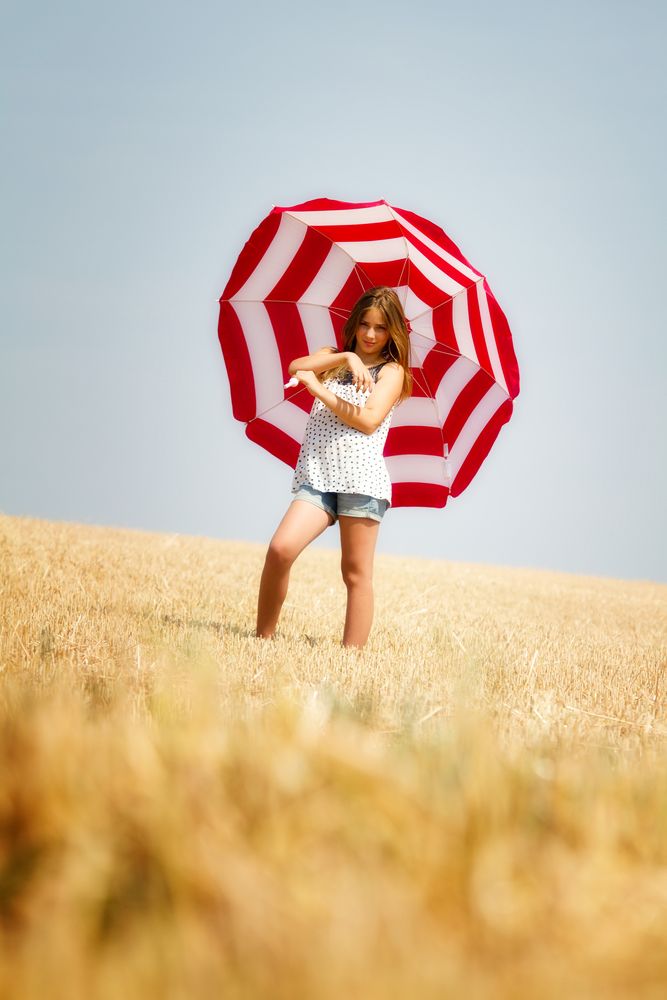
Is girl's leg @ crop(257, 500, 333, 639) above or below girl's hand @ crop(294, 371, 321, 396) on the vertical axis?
below


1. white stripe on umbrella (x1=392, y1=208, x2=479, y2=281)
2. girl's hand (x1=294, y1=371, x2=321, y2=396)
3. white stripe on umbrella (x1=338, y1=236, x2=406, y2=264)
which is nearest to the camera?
girl's hand (x1=294, y1=371, x2=321, y2=396)

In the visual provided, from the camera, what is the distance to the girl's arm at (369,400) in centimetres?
453

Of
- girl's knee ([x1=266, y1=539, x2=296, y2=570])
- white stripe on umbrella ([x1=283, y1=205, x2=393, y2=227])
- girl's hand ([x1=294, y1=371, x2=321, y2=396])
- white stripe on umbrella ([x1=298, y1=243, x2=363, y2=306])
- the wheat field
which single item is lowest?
the wheat field

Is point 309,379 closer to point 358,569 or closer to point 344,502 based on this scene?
point 344,502

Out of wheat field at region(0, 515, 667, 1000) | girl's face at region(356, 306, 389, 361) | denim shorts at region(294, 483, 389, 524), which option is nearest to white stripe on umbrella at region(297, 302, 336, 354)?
girl's face at region(356, 306, 389, 361)

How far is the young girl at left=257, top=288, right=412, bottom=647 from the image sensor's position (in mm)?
4695

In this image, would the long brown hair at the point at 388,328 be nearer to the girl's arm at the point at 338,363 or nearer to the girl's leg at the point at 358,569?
the girl's arm at the point at 338,363

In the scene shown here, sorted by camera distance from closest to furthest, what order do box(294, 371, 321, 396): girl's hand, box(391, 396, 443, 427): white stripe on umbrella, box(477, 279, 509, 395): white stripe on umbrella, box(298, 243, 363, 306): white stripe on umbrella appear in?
box(294, 371, 321, 396): girl's hand < box(298, 243, 363, 306): white stripe on umbrella < box(477, 279, 509, 395): white stripe on umbrella < box(391, 396, 443, 427): white stripe on umbrella

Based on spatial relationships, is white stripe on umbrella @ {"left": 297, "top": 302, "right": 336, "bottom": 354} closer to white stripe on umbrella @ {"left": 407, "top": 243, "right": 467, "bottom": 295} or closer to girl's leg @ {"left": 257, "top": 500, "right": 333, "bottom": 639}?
white stripe on umbrella @ {"left": 407, "top": 243, "right": 467, "bottom": 295}

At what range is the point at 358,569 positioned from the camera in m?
4.95

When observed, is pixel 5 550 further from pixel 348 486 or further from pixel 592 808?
pixel 592 808

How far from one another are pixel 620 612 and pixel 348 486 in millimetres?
6887

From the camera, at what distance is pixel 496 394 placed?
5559 millimetres

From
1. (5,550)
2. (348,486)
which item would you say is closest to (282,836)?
(348,486)
